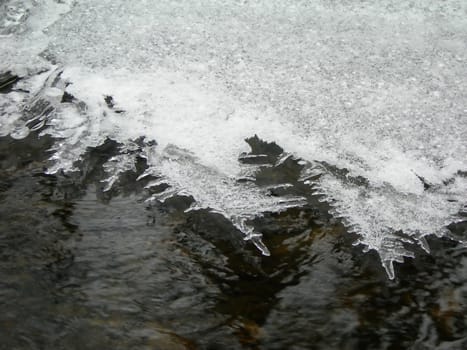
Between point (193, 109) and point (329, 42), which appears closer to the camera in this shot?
point (193, 109)

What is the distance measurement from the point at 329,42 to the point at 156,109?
136 centimetres

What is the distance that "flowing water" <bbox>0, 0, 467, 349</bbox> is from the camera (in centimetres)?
206

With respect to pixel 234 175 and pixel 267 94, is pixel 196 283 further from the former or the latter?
pixel 267 94

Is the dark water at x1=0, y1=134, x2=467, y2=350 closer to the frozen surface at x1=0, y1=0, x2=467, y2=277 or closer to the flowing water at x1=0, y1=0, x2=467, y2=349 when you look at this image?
the flowing water at x1=0, y1=0, x2=467, y2=349

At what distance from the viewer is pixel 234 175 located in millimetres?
2701

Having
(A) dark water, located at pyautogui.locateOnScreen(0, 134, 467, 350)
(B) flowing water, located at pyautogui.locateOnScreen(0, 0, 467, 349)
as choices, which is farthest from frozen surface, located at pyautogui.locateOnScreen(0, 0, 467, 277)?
(A) dark water, located at pyautogui.locateOnScreen(0, 134, 467, 350)

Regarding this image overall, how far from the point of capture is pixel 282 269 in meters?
2.25

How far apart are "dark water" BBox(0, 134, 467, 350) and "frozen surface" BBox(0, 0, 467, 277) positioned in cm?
14

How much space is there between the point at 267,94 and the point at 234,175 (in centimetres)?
71

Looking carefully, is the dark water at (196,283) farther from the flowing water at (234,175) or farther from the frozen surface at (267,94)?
→ the frozen surface at (267,94)

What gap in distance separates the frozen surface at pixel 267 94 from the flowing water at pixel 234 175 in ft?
0.04

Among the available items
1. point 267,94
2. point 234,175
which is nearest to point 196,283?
point 234,175

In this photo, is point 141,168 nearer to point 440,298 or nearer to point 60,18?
point 440,298

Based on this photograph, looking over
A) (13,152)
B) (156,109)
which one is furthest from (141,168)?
(13,152)
